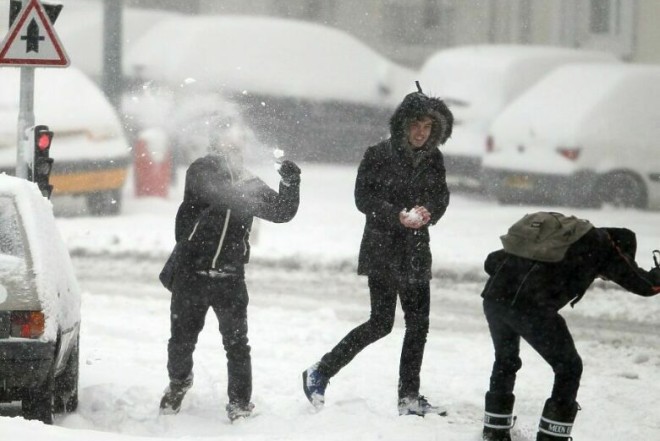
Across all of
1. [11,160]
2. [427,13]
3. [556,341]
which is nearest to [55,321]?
[556,341]

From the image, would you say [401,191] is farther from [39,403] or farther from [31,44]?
[31,44]

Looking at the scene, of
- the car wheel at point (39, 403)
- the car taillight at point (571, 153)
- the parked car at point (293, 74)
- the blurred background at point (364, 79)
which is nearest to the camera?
the car wheel at point (39, 403)

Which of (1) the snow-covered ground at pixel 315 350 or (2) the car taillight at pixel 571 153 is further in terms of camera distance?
(2) the car taillight at pixel 571 153

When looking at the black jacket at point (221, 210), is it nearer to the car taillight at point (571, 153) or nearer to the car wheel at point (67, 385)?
the car wheel at point (67, 385)

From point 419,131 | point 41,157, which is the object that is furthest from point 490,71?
point 419,131

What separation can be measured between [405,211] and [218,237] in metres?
0.94

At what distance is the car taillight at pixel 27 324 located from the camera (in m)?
6.15

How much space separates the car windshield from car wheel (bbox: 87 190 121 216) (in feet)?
32.3

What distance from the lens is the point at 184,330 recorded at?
22.7 feet

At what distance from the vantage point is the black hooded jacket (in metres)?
6.99

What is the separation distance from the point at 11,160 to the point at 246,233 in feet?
28.1

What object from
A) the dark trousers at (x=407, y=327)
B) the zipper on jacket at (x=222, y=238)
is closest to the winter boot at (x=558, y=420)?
the dark trousers at (x=407, y=327)

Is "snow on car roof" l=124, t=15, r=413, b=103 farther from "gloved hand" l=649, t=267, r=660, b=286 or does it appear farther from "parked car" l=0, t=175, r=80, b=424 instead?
"gloved hand" l=649, t=267, r=660, b=286

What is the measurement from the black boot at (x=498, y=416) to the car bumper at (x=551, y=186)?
10852mm
